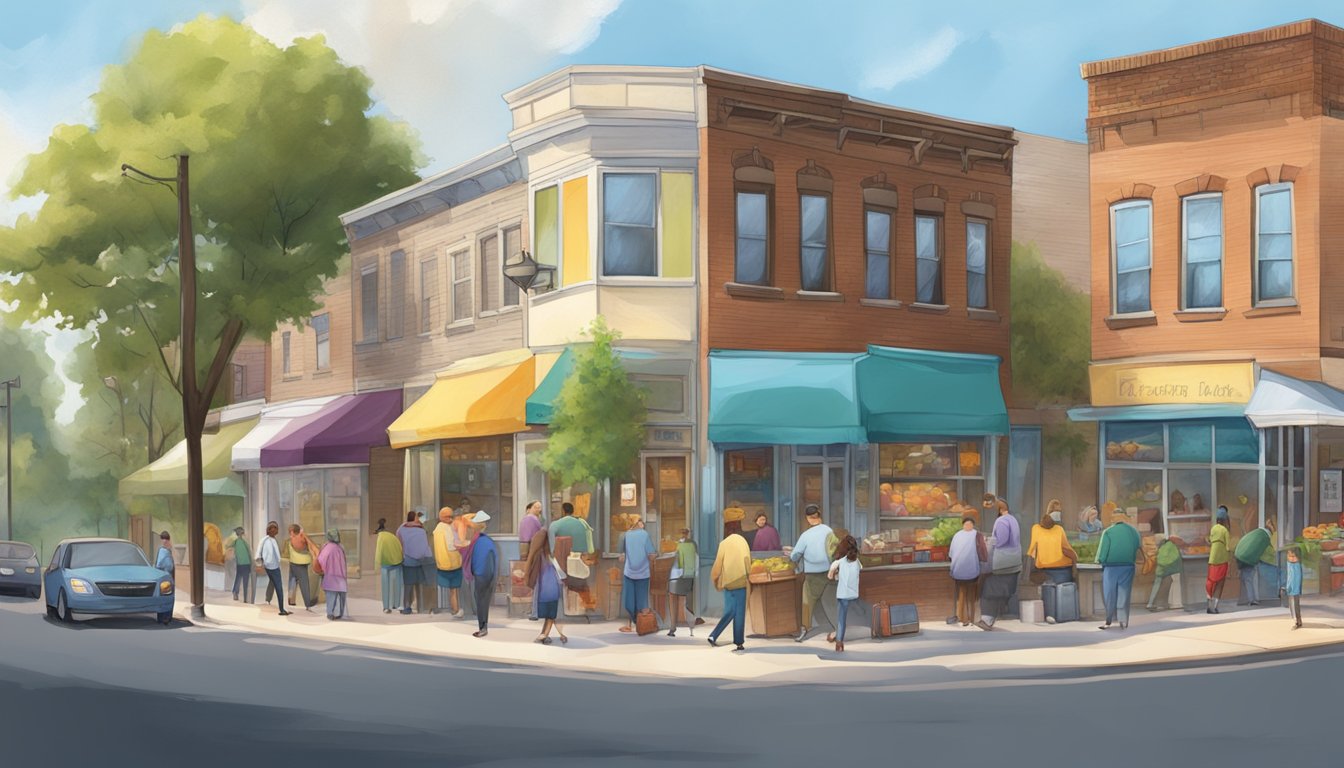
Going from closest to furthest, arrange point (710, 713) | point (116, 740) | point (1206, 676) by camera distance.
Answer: point (116, 740), point (710, 713), point (1206, 676)

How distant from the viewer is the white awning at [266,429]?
38500mm

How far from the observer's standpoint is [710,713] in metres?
14.8

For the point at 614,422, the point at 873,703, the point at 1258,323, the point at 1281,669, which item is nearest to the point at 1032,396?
the point at 1258,323

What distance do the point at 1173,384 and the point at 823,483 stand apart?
23.8 ft

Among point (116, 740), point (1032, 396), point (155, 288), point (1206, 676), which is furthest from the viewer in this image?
point (155, 288)

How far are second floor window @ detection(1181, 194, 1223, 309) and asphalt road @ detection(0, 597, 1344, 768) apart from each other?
444 inches

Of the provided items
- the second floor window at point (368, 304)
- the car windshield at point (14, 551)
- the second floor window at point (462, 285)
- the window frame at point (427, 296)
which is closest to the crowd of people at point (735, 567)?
the second floor window at point (462, 285)

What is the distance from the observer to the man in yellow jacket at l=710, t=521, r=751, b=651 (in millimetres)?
20469

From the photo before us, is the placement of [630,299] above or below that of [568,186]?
below

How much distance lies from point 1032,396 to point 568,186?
12.3 metres

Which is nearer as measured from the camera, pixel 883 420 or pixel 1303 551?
pixel 1303 551

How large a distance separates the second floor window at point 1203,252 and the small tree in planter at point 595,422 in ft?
37.2

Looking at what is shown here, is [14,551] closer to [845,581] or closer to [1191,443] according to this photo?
[845,581]

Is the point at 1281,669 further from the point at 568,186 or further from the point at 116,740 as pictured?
the point at 568,186
